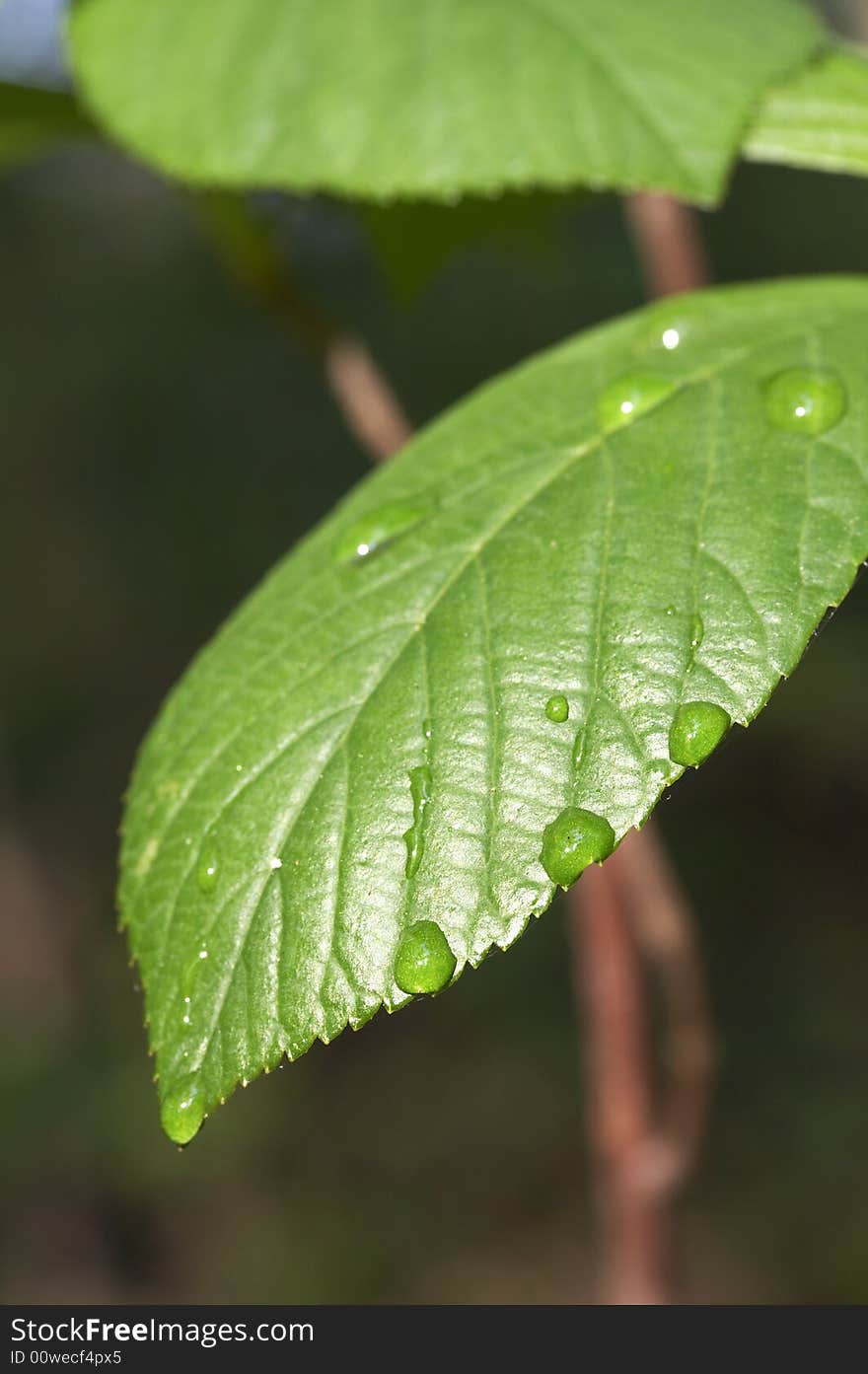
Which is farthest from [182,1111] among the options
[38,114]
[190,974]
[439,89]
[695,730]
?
[38,114]

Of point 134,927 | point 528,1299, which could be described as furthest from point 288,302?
point 528,1299

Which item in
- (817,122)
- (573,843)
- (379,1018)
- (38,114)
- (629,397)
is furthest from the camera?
(379,1018)

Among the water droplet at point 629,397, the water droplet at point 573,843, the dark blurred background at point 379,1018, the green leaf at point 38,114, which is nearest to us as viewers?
the water droplet at point 573,843

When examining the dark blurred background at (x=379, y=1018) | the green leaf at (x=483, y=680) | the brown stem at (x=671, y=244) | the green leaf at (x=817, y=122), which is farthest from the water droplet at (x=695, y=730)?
the dark blurred background at (x=379, y=1018)

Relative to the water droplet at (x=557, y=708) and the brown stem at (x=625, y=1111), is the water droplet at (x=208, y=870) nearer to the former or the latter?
the water droplet at (x=557, y=708)

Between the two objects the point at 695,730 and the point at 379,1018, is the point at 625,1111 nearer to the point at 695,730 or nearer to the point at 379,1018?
the point at 695,730

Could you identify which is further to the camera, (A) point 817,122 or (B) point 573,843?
(A) point 817,122

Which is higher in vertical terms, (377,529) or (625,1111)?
(377,529)
